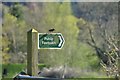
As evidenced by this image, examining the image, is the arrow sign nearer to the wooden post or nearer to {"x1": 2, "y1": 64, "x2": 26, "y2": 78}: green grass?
the wooden post

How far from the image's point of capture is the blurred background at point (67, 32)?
18.1ft

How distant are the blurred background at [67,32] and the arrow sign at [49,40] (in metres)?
0.34

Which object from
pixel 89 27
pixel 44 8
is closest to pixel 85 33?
pixel 89 27

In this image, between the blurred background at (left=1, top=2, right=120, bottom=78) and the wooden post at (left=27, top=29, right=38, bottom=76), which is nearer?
the wooden post at (left=27, top=29, right=38, bottom=76)

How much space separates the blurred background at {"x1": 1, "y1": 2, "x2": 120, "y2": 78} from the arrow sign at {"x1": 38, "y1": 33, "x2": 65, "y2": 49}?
1.11 ft

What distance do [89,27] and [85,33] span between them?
300 mm

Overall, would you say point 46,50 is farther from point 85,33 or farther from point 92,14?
point 85,33

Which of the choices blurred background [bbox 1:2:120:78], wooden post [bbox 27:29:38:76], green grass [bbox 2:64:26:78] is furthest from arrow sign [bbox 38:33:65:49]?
green grass [bbox 2:64:26:78]

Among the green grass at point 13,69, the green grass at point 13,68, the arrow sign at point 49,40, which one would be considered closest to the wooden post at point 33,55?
the arrow sign at point 49,40

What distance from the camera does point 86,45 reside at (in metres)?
6.63

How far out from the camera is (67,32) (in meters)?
6.07

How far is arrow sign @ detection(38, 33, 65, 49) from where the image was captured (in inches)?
183

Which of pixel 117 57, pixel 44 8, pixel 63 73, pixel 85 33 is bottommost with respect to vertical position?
pixel 63 73

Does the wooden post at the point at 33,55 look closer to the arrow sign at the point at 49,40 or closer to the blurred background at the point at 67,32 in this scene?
the arrow sign at the point at 49,40
